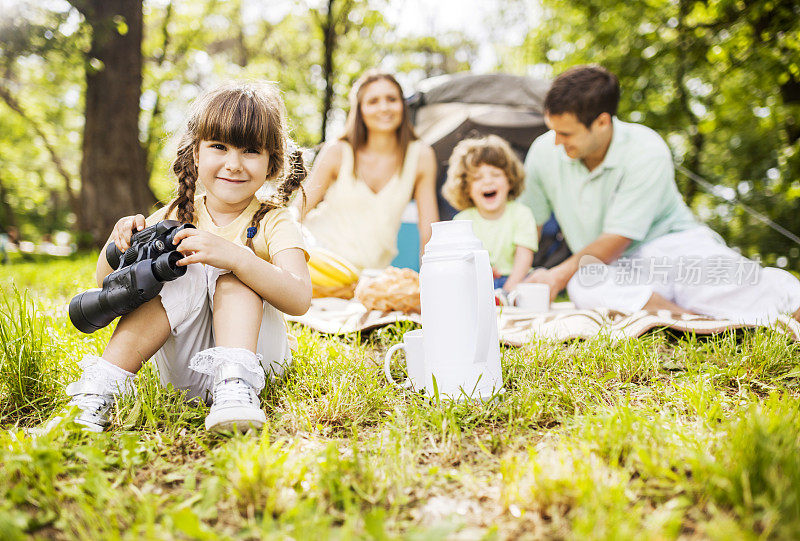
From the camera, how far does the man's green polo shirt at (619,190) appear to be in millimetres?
2727

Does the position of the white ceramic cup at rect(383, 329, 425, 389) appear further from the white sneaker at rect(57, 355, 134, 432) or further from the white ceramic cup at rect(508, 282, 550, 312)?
the white ceramic cup at rect(508, 282, 550, 312)

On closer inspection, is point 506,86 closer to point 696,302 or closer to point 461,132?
point 461,132

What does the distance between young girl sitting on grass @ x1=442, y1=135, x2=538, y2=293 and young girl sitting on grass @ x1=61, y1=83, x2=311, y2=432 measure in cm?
156

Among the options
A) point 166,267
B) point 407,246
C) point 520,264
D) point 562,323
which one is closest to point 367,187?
point 407,246

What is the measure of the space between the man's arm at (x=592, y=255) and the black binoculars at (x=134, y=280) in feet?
6.16

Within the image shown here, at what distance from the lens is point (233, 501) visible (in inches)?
37.4

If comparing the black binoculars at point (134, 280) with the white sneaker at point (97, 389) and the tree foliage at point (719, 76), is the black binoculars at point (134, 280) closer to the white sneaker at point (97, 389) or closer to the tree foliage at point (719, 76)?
the white sneaker at point (97, 389)

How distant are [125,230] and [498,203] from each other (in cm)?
207

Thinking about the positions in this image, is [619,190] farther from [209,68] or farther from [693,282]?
[209,68]

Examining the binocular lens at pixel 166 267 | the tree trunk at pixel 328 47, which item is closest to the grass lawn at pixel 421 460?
the binocular lens at pixel 166 267

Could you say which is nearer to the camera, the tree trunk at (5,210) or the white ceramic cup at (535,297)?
the white ceramic cup at (535,297)

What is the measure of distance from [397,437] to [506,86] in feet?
11.7

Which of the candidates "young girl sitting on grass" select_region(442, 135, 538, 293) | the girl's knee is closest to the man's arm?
"young girl sitting on grass" select_region(442, 135, 538, 293)

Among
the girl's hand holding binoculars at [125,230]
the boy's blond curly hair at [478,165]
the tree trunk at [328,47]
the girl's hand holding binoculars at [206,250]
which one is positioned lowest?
the girl's hand holding binoculars at [206,250]
